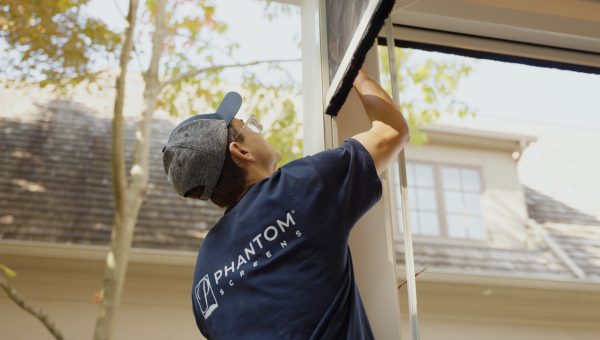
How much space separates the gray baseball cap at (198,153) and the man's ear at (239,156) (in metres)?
0.02

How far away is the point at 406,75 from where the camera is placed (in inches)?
188

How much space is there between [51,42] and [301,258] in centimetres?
323

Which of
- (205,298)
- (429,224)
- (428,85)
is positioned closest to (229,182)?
(205,298)

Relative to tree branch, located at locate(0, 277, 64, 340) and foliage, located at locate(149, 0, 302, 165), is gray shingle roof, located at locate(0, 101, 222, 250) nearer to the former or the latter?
foliage, located at locate(149, 0, 302, 165)

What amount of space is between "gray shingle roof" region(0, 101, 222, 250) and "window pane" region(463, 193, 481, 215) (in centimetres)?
222

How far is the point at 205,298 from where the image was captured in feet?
4.05

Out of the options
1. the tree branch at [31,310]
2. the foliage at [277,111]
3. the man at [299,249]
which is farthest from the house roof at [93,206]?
the man at [299,249]

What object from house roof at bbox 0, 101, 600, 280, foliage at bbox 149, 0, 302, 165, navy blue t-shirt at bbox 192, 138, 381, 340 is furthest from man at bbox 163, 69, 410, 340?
foliage at bbox 149, 0, 302, 165

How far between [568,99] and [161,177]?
347 centimetres

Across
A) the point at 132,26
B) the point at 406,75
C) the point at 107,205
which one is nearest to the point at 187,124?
the point at 132,26

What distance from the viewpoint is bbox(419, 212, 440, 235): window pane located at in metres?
5.14

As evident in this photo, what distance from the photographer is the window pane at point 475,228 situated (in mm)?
5258

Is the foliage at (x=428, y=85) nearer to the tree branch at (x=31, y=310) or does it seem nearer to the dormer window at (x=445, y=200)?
the dormer window at (x=445, y=200)

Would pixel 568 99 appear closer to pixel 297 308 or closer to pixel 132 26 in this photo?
pixel 132 26
